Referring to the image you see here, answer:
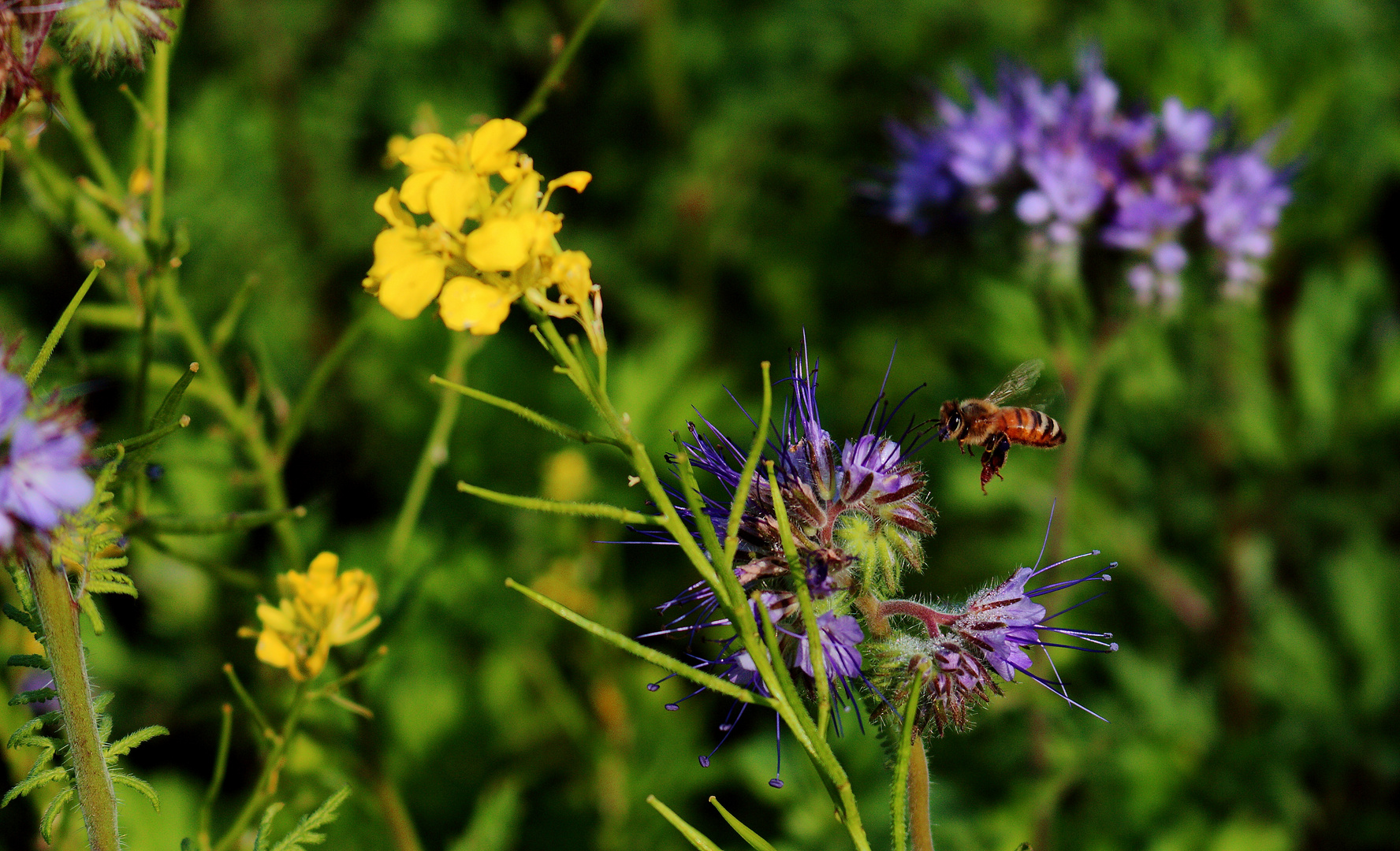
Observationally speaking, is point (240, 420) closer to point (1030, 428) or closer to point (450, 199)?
point (450, 199)

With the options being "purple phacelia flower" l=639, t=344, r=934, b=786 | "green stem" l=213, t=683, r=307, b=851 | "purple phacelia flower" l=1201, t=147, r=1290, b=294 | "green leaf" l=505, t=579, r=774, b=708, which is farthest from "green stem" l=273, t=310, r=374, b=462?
"purple phacelia flower" l=1201, t=147, r=1290, b=294

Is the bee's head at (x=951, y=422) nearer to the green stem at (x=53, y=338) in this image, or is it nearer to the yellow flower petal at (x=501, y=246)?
the yellow flower petal at (x=501, y=246)

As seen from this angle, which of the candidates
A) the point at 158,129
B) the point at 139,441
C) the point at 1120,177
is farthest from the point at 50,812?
the point at 1120,177

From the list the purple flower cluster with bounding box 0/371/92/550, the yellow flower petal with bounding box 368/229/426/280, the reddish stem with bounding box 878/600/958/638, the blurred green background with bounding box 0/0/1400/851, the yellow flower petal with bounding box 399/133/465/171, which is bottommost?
the blurred green background with bounding box 0/0/1400/851

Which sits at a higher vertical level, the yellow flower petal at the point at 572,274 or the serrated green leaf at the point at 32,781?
the yellow flower petal at the point at 572,274

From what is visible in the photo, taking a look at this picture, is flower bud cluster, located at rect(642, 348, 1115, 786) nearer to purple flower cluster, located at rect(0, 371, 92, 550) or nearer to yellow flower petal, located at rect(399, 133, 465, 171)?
yellow flower petal, located at rect(399, 133, 465, 171)

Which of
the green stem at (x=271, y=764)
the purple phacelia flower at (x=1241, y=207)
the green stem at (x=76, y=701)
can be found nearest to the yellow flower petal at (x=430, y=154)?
the green stem at (x=76, y=701)
